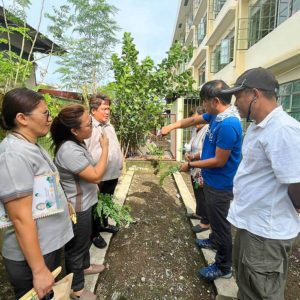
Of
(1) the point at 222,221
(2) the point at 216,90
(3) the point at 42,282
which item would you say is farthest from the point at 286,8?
(3) the point at 42,282

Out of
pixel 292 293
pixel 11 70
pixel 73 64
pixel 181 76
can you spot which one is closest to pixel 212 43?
pixel 181 76

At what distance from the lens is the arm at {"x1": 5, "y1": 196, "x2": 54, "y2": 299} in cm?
101

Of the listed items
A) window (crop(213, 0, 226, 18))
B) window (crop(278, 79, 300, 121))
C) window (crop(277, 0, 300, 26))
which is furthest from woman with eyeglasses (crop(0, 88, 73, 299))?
window (crop(213, 0, 226, 18))

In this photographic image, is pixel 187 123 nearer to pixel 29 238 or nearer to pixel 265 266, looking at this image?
pixel 265 266

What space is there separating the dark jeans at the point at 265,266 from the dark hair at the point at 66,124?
153 cm

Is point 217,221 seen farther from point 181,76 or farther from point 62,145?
point 181,76

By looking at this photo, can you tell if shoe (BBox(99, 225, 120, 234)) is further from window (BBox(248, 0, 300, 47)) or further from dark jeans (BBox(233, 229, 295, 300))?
window (BBox(248, 0, 300, 47))

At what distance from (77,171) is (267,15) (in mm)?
7665

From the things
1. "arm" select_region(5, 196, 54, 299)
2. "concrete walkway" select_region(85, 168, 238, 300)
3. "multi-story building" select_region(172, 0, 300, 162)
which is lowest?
"concrete walkway" select_region(85, 168, 238, 300)

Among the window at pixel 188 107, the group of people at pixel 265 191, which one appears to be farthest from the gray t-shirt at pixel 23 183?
the window at pixel 188 107

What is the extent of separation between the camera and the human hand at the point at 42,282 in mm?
1050

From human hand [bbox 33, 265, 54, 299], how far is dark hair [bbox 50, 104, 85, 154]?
877mm

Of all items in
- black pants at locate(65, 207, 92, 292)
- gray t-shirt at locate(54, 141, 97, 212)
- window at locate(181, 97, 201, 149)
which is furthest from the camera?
window at locate(181, 97, 201, 149)

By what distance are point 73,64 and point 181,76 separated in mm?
6353
